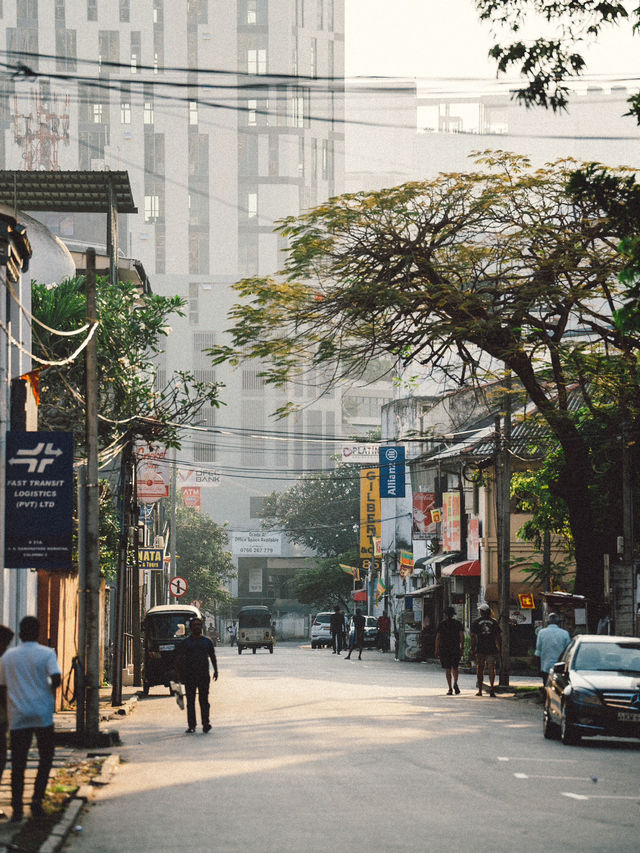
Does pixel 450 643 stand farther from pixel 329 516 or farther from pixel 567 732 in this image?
pixel 329 516

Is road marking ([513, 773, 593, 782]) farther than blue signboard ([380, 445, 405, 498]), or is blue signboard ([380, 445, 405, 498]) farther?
blue signboard ([380, 445, 405, 498])

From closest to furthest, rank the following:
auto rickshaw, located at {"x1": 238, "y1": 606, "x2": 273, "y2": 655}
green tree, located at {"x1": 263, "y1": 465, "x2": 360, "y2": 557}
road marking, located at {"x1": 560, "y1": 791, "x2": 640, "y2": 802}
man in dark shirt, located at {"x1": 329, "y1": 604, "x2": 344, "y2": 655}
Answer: road marking, located at {"x1": 560, "y1": 791, "x2": 640, "y2": 802} → man in dark shirt, located at {"x1": 329, "y1": 604, "x2": 344, "y2": 655} → auto rickshaw, located at {"x1": 238, "y1": 606, "x2": 273, "y2": 655} → green tree, located at {"x1": 263, "y1": 465, "x2": 360, "y2": 557}

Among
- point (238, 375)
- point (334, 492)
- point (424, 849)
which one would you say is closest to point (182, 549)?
point (334, 492)

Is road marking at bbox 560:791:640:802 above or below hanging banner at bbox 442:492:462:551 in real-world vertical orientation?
below

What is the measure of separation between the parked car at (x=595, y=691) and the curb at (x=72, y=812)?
245 inches

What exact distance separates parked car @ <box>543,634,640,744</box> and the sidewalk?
6082 mm

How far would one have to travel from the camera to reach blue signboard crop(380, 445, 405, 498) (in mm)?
64125

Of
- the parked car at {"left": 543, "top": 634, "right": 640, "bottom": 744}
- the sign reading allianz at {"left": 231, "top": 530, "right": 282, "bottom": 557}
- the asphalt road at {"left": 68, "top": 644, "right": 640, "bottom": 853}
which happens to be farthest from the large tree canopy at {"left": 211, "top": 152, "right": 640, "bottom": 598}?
the sign reading allianz at {"left": 231, "top": 530, "right": 282, "bottom": 557}

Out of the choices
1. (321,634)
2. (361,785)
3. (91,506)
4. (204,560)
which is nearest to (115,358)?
(91,506)

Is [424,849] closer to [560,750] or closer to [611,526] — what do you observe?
[560,750]

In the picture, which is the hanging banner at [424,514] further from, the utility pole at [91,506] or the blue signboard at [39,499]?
the blue signboard at [39,499]

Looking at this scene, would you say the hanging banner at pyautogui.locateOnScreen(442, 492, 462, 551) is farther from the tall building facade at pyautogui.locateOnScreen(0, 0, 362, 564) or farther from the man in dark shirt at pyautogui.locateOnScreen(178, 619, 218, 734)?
the tall building facade at pyautogui.locateOnScreen(0, 0, 362, 564)

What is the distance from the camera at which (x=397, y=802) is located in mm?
12359

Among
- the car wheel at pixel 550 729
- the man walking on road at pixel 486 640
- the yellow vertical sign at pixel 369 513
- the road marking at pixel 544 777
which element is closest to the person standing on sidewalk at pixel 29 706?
the road marking at pixel 544 777
